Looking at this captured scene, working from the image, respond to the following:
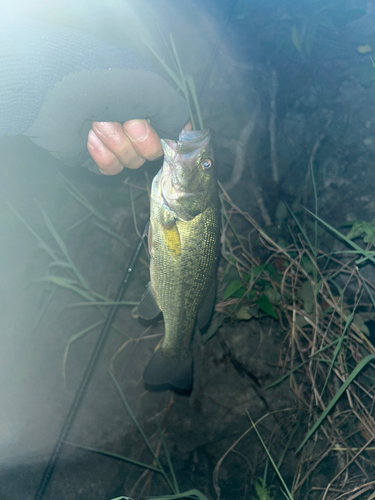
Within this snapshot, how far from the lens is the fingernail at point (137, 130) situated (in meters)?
1.79

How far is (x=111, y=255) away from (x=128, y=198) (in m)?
0.63

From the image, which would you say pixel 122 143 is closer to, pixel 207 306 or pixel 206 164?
pixel 206 164

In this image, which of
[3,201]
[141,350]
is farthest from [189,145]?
[3,201]

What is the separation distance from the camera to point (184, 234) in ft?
6.39

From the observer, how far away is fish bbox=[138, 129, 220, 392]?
1.85 metres

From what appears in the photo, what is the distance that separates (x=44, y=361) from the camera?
2.93m

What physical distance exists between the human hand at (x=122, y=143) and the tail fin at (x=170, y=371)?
4.52 ft

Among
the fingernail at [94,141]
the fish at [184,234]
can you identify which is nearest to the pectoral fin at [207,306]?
the fish at [184,234]

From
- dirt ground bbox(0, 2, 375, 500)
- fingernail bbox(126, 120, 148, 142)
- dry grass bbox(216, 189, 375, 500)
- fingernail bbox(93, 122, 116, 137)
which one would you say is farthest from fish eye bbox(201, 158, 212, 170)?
dirt ground bbox(0, 2, 375, 500)

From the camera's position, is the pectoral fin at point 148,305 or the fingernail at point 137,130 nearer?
the fingernail at point 137,130

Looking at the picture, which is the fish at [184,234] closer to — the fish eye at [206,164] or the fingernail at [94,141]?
the fish eye at [206,164]

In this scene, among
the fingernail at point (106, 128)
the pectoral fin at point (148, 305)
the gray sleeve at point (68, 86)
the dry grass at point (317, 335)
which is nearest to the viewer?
the gray sleeve at point (68, 86)

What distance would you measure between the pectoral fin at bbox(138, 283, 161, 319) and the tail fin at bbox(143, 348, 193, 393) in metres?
0.35

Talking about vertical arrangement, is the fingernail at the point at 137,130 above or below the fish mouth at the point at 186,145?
above
